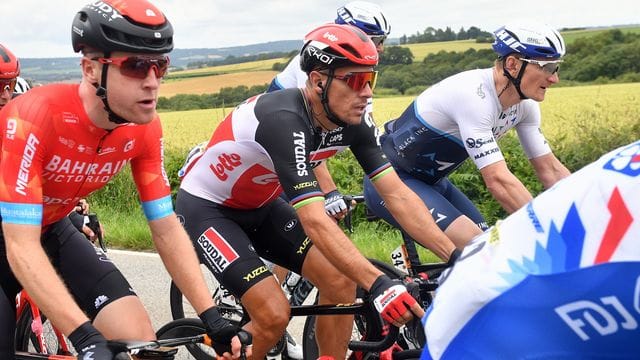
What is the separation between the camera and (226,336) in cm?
333

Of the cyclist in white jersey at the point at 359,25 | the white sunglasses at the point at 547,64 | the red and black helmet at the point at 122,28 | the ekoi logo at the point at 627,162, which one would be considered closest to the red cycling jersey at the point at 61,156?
the red and black helmet at the point at 122,28

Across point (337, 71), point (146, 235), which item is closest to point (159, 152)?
point (337, 71)

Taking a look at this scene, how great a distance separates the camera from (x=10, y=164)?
307 centimetres

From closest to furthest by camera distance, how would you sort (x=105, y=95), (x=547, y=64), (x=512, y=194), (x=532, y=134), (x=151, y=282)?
1. (x=105, y=95)
2. (x=512, y=194)
3. (x=547, y=64)
4. (x=532, y=134)
5. (x=151, y=282)

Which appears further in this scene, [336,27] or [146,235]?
[146,235]

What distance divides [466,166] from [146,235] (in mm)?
3799

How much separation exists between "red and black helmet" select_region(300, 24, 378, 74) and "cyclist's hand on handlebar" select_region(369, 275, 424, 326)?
117 cm

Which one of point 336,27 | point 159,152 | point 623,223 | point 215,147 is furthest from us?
point 215,147

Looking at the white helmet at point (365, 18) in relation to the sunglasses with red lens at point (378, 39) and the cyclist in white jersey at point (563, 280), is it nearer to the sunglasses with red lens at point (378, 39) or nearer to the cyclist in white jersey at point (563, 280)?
the sunglasses with red lens at point (378, 39)

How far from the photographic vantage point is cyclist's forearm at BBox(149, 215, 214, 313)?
136 inches

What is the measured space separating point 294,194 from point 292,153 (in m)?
0.20

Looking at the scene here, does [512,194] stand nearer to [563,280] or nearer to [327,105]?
[327,105]

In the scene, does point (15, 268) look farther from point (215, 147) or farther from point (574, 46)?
point (574, 46)

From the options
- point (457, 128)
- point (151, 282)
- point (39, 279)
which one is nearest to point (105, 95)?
point (39, 279)
